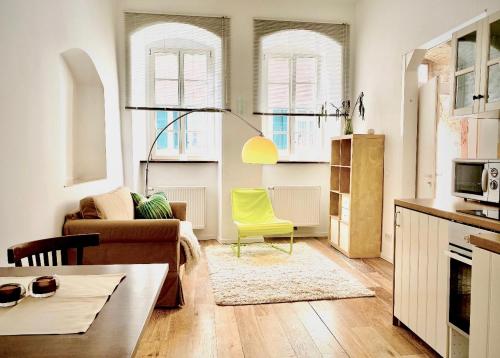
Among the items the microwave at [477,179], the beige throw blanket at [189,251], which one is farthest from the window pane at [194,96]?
the microwave at [477,179]

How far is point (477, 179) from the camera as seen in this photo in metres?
2.53

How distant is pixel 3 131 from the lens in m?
2.23

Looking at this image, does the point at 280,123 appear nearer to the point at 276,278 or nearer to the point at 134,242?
the point at 276,278

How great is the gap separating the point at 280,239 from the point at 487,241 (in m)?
4.10

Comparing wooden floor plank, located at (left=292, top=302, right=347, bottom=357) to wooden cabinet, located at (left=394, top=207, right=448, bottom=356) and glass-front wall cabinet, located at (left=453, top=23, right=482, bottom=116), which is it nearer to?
wooden cabinet, located at (left=394, top=207, right=448, bottom=356)

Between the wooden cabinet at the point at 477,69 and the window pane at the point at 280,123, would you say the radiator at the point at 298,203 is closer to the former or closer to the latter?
the window pane at the point at 280,123

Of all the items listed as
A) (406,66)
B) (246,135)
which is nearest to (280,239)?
(246,135)

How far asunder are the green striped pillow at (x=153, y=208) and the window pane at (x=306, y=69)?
286cm

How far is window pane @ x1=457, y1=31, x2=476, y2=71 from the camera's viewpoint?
2.60 m

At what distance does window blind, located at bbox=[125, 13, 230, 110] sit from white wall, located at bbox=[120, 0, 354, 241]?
11cm

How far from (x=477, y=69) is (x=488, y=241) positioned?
1.37 meters

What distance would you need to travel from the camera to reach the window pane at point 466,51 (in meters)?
2.60

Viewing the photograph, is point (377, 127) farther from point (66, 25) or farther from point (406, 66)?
point (66, 25)

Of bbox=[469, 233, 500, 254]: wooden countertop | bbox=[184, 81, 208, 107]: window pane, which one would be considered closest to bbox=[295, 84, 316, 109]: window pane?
bbox=[184, 81, 208, 107]: window pane
